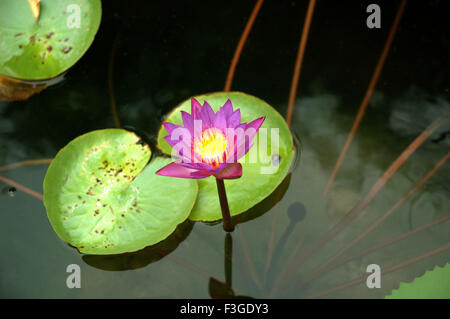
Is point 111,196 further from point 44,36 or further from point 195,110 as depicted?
point 44,36

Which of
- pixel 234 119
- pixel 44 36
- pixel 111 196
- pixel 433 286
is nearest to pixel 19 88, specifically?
pixel 44 36

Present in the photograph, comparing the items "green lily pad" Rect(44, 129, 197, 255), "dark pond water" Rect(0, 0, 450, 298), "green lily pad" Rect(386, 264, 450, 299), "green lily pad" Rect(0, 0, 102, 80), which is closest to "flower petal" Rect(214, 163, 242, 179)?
"green lily pad" Rect(44, 129, 197, 255)

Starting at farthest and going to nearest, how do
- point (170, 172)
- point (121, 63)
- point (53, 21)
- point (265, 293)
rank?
point (121, 63) → point (53, 21) → point (265, 293) → point (170, 172)

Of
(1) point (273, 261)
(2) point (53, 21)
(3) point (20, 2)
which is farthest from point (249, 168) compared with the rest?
(3) point (20, 2)

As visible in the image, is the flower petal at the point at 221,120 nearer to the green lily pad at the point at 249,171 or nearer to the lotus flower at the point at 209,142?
the lotus flower at the point at 209,142

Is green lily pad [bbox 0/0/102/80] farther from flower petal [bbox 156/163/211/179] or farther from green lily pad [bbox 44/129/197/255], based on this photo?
flower petal [bbox 156/163/211/179]
